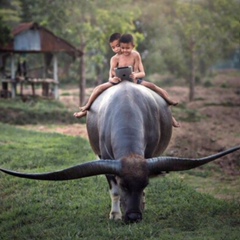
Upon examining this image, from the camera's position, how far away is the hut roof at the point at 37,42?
24.1 m

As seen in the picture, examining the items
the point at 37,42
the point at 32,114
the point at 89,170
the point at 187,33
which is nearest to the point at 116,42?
the point at 89,170

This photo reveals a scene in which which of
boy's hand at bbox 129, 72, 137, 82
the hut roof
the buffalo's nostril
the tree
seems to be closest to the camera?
the buffalo's nostril

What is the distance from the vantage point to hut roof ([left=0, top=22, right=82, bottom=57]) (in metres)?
24.1

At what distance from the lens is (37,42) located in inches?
955

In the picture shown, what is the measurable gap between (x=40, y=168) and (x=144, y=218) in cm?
383

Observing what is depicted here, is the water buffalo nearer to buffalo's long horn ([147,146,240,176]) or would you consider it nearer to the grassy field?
buffalo's long horn ([147,146,240,176])

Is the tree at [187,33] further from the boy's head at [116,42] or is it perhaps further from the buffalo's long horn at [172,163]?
the buffalo's long horn at [172,163]

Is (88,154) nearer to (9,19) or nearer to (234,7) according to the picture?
(234,7)

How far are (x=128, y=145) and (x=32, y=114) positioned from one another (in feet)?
46.8

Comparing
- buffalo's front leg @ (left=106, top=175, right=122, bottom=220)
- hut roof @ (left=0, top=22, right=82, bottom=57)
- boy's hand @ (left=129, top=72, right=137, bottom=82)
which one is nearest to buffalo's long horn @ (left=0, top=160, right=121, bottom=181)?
buffalo's front leg @ (left=106, top=175, right=122, bottom=220)

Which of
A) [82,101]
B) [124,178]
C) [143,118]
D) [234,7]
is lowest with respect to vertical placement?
[82,101]

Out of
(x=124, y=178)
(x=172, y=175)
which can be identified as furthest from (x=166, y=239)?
(x=172, y=175)

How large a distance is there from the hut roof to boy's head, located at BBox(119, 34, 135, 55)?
54.8ft

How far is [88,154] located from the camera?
11.8 meters
